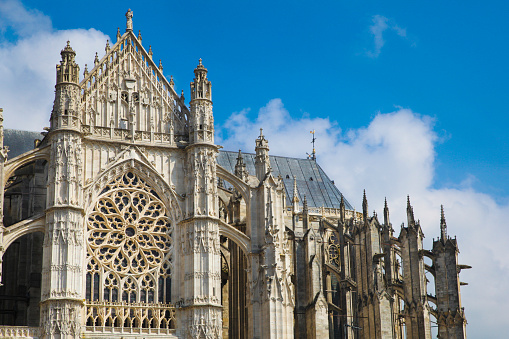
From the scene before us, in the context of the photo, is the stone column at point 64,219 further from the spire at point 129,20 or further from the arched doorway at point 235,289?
the arched doorway at point 235,289

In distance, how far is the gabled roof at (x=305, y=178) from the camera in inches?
2212

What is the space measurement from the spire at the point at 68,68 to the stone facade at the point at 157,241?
0.19 ft

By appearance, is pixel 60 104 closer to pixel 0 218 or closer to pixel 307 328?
pixel 0 218

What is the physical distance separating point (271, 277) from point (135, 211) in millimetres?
6244

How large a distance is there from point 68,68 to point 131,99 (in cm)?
303

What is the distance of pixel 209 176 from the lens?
37750 mm

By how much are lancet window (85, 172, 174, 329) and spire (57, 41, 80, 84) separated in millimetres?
4635

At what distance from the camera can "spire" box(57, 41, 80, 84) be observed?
122 feet

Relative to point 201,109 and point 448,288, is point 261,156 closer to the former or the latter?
point 201,109

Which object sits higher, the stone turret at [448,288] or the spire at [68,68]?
the spire at [68,68]

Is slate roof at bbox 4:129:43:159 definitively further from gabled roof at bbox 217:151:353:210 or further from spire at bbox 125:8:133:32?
gabled roof at bbox 217:151:353:210


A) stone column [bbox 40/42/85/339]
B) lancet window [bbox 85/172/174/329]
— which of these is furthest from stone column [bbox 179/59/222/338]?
stone column [bbox 40/42/85/339]

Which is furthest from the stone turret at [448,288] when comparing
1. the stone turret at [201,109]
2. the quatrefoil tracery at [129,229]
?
the quatrefoil tracery at [129,229]

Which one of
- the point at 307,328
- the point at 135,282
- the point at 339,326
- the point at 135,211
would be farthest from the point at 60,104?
the point at 339,326
